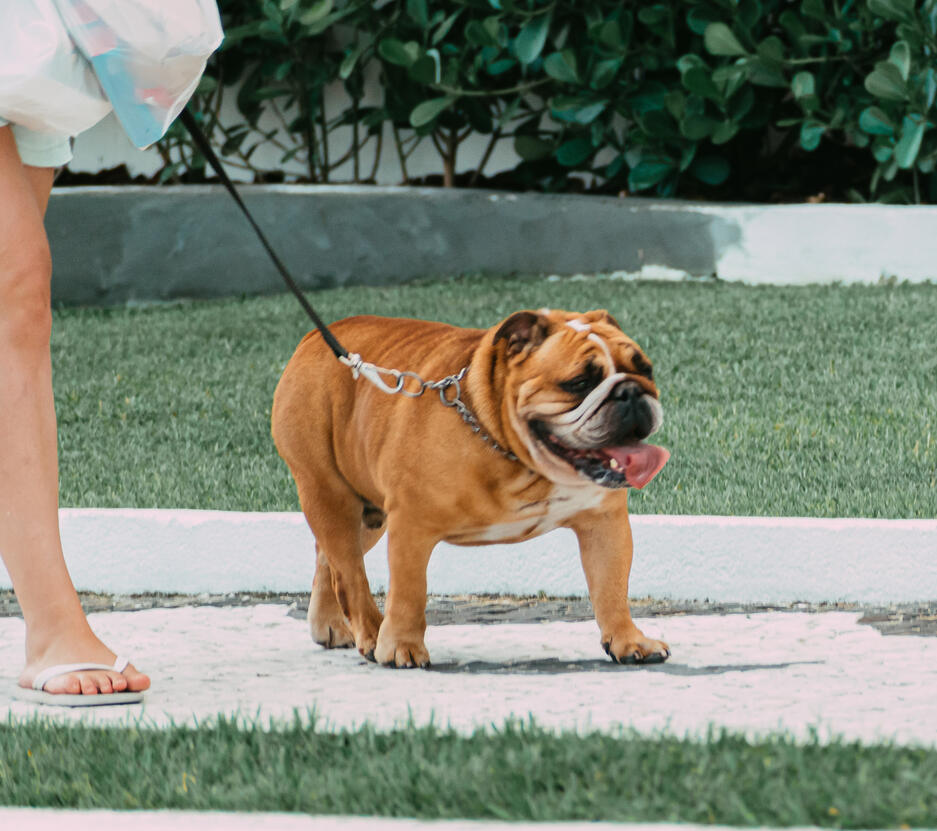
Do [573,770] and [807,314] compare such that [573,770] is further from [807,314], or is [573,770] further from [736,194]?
[736,194]

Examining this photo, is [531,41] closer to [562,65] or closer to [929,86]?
[562,65]

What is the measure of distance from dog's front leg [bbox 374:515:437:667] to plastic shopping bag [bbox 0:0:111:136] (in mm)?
1202

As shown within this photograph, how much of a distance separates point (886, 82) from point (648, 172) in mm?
1704

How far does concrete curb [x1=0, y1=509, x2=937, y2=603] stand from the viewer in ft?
14.6

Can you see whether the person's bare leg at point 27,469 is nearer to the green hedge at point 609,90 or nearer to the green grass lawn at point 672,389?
the green grass lawn at point 672,389

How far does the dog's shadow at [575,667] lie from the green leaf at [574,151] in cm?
645

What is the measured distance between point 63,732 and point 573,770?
1061 millimetres

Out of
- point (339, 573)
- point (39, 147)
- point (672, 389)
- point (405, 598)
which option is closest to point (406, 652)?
point (405, 598)

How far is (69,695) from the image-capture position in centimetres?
330

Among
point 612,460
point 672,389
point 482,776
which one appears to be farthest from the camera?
point 672,389

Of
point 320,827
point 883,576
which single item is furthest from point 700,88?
point 320,827

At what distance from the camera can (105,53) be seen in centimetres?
344

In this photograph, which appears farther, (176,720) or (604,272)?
(604,272)

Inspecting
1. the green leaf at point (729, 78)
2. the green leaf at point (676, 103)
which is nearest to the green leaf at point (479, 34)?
the green leaf at point (676, 103)
